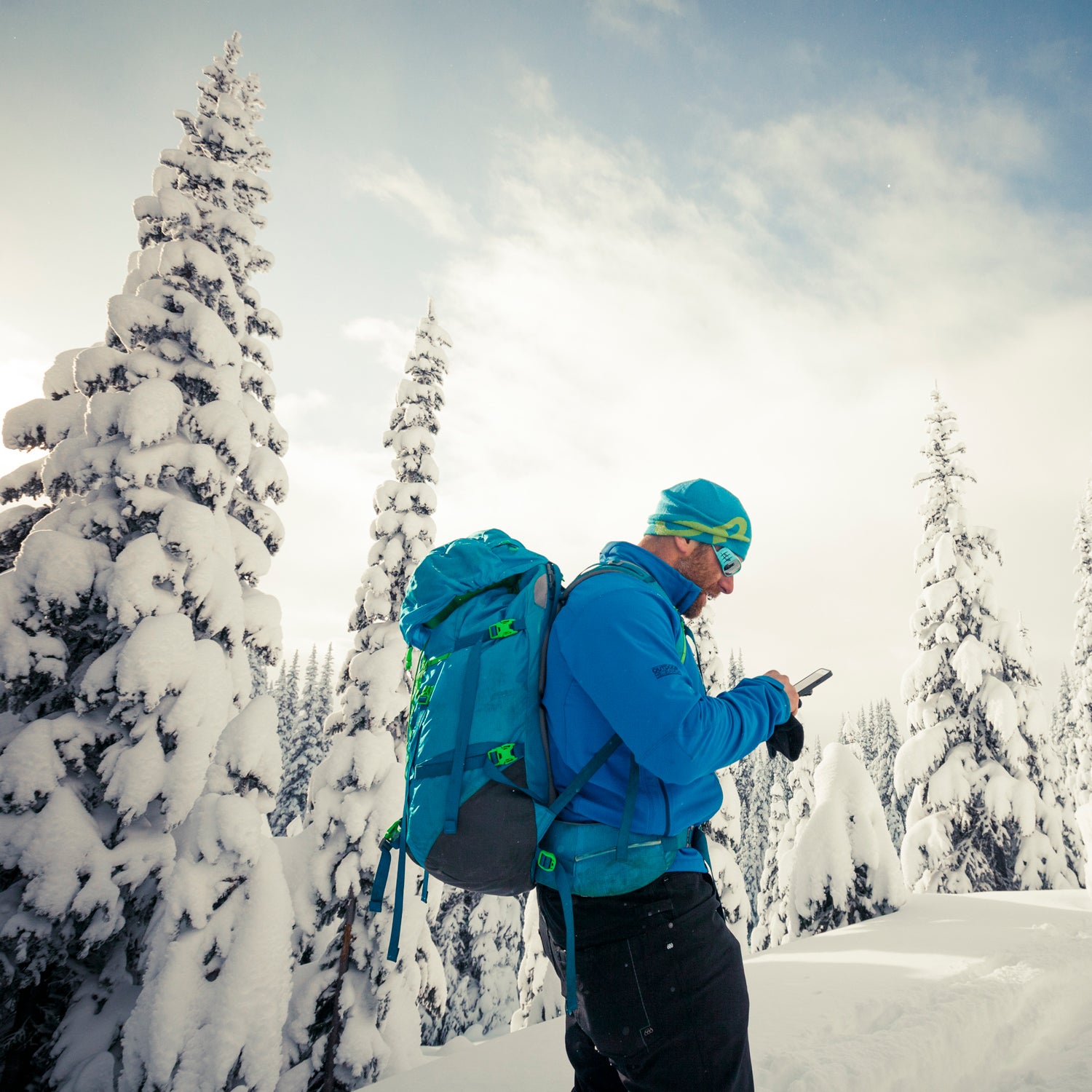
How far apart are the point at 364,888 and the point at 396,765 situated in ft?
7.20

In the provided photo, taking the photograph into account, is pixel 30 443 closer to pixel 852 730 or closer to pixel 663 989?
pixel 663 989

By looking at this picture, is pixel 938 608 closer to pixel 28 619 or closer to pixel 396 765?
pixel 396 765

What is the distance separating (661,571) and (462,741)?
3.57 ft

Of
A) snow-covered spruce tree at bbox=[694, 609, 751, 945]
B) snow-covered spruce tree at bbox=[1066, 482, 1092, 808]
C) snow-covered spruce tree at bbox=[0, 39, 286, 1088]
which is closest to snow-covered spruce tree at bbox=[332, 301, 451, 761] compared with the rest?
snow-covered spruce tree at bbox=[0, 39, 286, 1088]

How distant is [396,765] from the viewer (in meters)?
12.2

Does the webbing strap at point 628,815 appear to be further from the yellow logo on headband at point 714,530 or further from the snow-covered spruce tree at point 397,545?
the snow-covered spruce tree at point 397,545

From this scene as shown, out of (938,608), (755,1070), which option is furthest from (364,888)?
(938,608)

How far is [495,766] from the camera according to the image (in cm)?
212

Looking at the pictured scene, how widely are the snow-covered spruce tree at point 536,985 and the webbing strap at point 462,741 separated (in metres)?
13.0

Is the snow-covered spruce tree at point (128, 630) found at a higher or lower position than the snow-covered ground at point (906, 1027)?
higher

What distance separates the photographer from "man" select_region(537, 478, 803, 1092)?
204 centimetres

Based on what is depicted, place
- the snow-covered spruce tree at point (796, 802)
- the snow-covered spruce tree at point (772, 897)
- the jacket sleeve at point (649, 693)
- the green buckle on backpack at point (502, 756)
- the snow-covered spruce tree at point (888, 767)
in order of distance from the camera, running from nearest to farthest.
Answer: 1. the jacket sleeve at point (649, 693)
2. the green buckle on backpack at point (502, 756)
3. the snow-covered spruce tree at point (772, 897)
4. the snow-covered spruce tree at point (796, 802)
5. the snow-covered spruce tree at point (888, 767)

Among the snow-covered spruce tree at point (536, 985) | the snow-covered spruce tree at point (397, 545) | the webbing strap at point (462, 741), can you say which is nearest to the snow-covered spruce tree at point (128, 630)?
the snow-covered spruce tree at point (397, 545)

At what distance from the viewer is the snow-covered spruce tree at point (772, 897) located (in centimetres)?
2006
